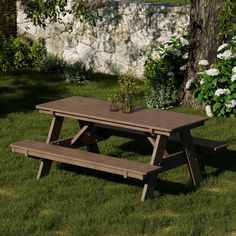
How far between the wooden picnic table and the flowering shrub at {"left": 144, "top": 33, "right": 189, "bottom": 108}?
10.3ft

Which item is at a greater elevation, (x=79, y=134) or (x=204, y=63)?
(x=204, y=63)

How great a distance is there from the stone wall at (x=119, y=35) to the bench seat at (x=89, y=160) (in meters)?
5.58

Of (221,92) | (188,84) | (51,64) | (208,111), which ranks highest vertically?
(221,92)

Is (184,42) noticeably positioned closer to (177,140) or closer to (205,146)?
(177,140)

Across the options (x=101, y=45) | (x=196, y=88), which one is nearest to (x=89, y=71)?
(x=101, y=45)

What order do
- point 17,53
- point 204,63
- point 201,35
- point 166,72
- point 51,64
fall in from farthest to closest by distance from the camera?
point 17,53 < point 51,64 < point 166,72 < point 201,35 < point 204,63

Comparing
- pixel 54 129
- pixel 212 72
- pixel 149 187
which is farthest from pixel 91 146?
pixel 212 72

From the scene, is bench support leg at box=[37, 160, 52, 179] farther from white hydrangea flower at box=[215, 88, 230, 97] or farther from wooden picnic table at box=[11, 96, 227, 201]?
white hydrangea flower at box=[215, 88, 230, 97]

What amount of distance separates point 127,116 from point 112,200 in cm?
92

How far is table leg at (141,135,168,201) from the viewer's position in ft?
24.3

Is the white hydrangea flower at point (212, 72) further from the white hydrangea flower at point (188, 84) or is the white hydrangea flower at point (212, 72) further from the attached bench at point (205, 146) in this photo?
the attached bench at point (205, 146)

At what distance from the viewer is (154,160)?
24.4 ft

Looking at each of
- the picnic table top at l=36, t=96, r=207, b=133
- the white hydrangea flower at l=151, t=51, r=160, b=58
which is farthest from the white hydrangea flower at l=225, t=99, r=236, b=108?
the picnic table top at l=36, t=96, r=207, b=133

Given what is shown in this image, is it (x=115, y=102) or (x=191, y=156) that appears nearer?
(x=191, y=156)
